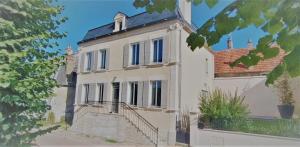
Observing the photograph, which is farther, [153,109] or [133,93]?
[133,93]

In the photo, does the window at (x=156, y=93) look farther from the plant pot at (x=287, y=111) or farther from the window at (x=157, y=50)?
the plant pot at (x=287, y=111)

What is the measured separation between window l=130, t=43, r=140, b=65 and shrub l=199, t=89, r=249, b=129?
146 inches

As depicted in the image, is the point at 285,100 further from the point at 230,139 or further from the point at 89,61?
the point at 89,61

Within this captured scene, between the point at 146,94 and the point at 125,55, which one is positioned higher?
the point at 125,55

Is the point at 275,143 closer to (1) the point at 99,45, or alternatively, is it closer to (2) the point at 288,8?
(2) the point at 288,8

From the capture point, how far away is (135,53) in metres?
9.73

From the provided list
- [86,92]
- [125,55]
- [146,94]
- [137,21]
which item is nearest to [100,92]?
[86,92]

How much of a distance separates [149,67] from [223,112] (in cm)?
341

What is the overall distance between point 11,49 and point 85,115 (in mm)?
8095

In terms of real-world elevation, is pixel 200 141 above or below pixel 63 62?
below

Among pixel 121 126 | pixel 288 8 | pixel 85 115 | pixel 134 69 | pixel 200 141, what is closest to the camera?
pixel 288 8

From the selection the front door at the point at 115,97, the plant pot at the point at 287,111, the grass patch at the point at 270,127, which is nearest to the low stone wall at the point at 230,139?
the grass patch at the point at 270,127

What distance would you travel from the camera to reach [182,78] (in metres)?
8.44

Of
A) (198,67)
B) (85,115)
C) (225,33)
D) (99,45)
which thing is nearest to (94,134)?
(85,115)
